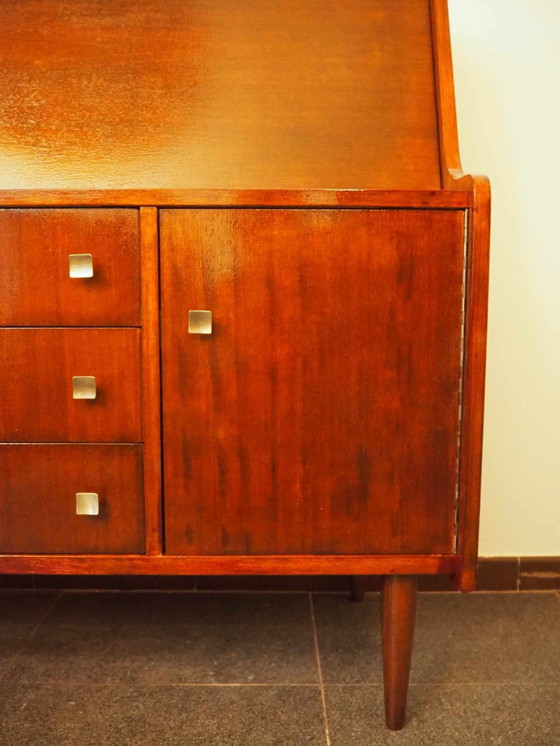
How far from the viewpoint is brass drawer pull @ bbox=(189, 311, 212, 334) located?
33.8 inches

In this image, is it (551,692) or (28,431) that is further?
(551,692)

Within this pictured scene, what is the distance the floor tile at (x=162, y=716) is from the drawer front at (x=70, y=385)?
45 cm

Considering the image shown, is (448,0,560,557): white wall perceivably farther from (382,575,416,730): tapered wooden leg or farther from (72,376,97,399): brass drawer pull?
(72,376,97,399): brass drawer pull

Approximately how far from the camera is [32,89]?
109 cm

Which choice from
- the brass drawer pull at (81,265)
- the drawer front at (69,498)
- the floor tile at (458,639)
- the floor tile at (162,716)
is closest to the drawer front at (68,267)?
the brass drawer pull at (81,265)

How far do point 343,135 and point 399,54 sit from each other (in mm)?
196

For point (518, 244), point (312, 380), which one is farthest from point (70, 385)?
point (518, 244)

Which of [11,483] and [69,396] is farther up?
[69,396]

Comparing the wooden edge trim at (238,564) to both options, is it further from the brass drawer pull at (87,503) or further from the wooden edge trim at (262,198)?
the wooden edge trim at (262,198)

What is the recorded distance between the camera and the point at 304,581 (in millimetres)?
1380

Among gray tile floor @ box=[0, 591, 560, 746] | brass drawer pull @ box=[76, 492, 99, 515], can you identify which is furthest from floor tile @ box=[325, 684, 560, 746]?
brass drawer pull @ box=[76, 492, 99, 515]

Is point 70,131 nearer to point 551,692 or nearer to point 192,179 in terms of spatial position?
point 192,179

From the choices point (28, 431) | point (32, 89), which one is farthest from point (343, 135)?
point (28, 431)

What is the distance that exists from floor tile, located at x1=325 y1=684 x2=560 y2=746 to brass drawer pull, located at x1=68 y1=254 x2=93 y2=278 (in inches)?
30.6
